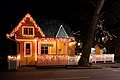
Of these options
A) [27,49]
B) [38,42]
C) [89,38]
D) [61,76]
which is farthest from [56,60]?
[61,76]

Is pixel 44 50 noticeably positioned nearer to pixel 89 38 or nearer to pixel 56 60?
pixel 56 60

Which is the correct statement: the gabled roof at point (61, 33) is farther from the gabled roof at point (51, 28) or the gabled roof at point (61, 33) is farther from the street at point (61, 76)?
the street at point (61, 76)

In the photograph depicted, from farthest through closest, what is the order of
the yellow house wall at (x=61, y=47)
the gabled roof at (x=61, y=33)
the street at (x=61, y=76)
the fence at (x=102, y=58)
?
1. the fence at (x=102, y=58)
2. the yellow house wall at (x=61, y=47)
3. the gabled roof at (x=61, y=33)
4. the street at (x=61, y=76)

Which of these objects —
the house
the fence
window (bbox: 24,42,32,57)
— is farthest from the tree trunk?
the fence

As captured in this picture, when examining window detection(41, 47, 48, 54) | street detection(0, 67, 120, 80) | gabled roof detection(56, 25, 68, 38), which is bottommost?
street detection(0, 67, 120, 80)

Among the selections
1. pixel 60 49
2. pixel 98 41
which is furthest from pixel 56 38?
pixel 98 41

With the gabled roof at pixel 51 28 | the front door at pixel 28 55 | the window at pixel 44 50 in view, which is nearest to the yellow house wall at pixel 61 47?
the gabled roof at pixel 51 28

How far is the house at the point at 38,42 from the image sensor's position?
35.9 m

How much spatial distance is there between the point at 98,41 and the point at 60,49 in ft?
59.4

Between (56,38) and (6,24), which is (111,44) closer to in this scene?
(6,24)

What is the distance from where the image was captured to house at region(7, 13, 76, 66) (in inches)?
1414

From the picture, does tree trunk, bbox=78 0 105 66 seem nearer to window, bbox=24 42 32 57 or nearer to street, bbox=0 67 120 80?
window, bbox=24 42 32 57

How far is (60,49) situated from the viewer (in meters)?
40.4

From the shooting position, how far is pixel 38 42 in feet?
124
